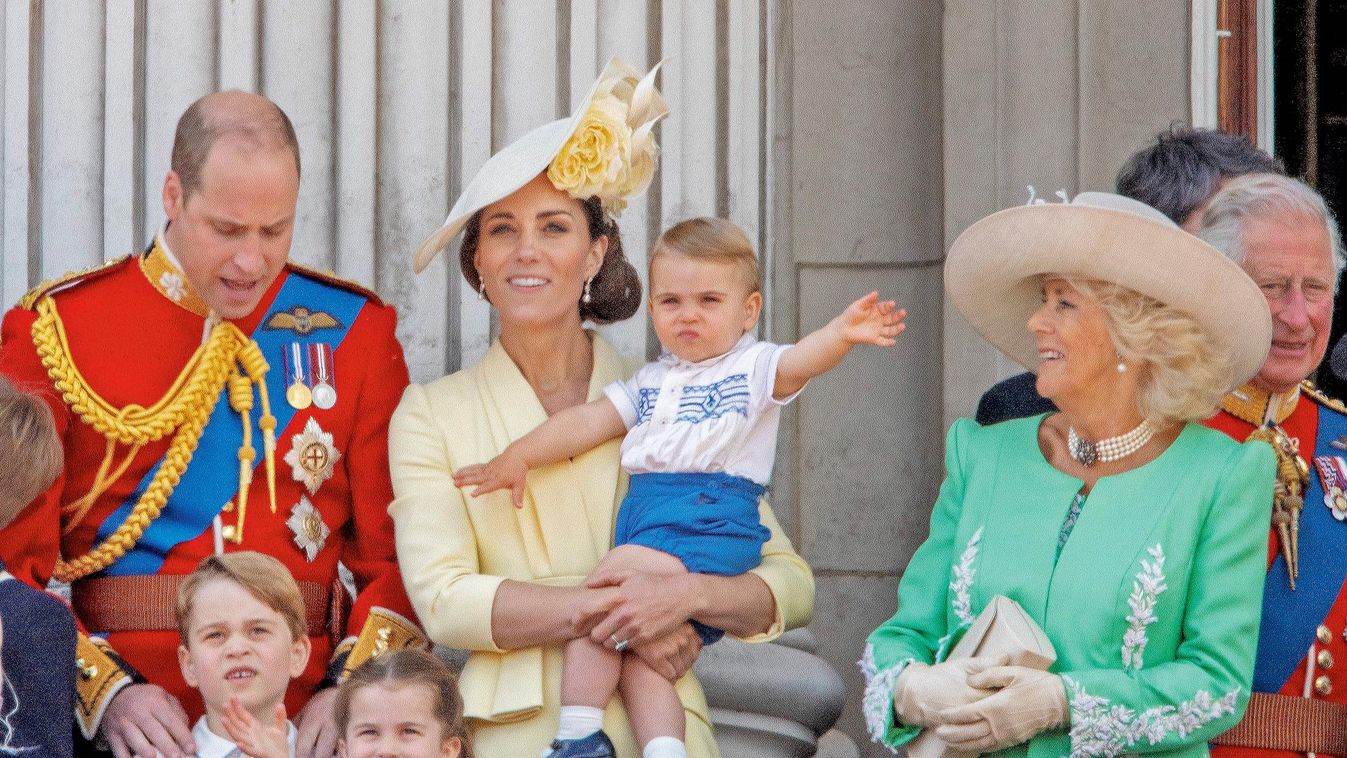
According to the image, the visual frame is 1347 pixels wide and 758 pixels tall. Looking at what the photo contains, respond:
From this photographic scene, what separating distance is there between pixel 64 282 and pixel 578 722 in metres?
1.31

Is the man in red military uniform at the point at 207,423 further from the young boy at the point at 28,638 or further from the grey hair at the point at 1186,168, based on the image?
the grey hair at the point at 1186,168

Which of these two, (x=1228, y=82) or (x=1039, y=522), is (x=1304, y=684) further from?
(x=1228, y=82)

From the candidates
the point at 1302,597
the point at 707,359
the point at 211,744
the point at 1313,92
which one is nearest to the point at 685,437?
the point at 707,359

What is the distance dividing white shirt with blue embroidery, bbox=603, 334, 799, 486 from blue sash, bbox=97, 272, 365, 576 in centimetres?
65

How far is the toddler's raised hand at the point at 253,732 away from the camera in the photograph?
3.77 meters

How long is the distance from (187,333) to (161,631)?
0.56 meters

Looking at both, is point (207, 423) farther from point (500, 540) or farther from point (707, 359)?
point (707, 359)

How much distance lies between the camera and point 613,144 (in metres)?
4.36

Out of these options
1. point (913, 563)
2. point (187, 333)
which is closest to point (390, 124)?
point (187, 333)

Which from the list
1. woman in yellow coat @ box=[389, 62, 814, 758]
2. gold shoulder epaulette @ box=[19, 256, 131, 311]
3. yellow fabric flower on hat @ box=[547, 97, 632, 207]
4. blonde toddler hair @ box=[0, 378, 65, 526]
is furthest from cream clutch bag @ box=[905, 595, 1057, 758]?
gold shoulder epaulette @ box=[19, 256, 131, 311]

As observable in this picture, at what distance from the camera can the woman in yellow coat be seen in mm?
4035

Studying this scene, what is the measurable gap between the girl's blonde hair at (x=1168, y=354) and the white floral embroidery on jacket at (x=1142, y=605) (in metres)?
0.25

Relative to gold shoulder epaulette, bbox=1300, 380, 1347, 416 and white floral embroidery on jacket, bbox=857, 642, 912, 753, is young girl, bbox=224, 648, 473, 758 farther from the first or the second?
gold shoulder epaulette, bbox=1300, 380, 1347, 416

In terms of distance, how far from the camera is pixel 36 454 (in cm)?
386
